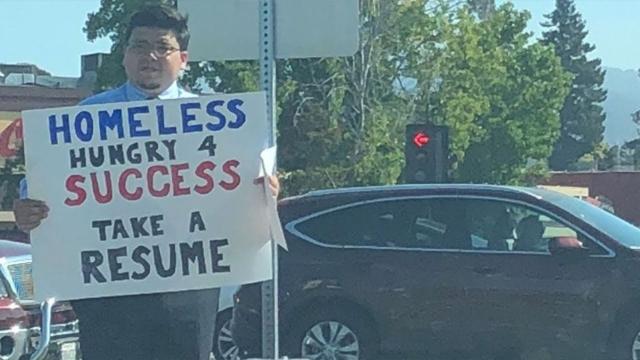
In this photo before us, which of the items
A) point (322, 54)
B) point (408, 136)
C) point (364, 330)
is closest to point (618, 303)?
point (364, 330)

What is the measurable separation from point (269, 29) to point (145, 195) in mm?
1675

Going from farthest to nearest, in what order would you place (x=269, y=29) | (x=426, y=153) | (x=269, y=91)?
(x=426, y=153), (x=269, y=29), (x=269, y=91)

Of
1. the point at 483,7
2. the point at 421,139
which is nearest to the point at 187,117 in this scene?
the point at 421,139

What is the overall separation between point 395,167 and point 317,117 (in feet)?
12.8

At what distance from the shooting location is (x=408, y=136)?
69.2 ft

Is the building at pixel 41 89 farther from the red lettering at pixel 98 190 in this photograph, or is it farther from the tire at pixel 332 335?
the red lettering at pixel 98 190

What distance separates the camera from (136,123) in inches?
204

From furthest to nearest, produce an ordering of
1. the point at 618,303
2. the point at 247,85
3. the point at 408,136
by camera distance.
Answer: the point at 247,85, the point at 408,136, the point at 618,303

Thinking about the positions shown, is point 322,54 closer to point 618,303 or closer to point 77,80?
point 618,303

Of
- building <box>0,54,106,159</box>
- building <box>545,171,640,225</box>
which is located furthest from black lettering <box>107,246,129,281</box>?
building <box>545,171,640,225</box>

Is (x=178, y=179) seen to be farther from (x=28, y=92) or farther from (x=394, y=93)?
(x=28, y=92)

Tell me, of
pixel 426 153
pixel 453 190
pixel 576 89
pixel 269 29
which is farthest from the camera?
pixel 576 89

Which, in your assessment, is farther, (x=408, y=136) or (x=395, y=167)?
(x=395, y=167)

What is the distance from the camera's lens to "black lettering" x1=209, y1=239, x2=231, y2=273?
17.1 feet
